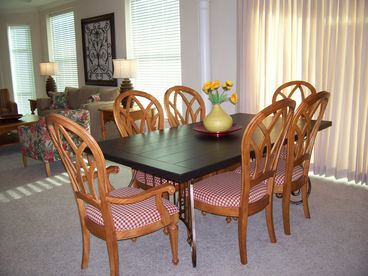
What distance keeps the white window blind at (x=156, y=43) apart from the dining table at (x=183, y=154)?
8.83 ft

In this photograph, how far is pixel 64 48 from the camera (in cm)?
714

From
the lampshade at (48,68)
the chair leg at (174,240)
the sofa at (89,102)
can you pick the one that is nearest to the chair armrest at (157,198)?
the chair leg at (174,240)

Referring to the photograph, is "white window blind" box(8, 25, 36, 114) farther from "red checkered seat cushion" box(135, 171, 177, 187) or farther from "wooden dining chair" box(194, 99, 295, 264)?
"wooden dining chair" box(194, 99, 295, 264)

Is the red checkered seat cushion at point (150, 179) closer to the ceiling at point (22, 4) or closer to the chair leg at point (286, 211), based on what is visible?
the chair leg at point (286, 211)

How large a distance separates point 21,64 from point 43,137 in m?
5.05

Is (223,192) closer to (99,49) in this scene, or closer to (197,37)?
(197,37)

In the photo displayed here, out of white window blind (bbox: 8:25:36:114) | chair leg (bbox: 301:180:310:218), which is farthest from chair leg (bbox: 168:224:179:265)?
A: white window blind (bbox: 8:25:36:114)

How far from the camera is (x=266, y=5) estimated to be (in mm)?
3777

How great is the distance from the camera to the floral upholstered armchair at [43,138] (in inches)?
150

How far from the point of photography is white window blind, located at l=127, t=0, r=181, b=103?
5.08 metres

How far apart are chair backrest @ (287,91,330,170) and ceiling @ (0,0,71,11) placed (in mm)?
5851

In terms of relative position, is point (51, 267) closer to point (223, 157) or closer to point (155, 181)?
point (155, 181)

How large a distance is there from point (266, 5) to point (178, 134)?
2034 millimetres

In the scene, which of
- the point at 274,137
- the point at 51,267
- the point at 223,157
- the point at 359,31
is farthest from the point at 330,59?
the point at 51,267
